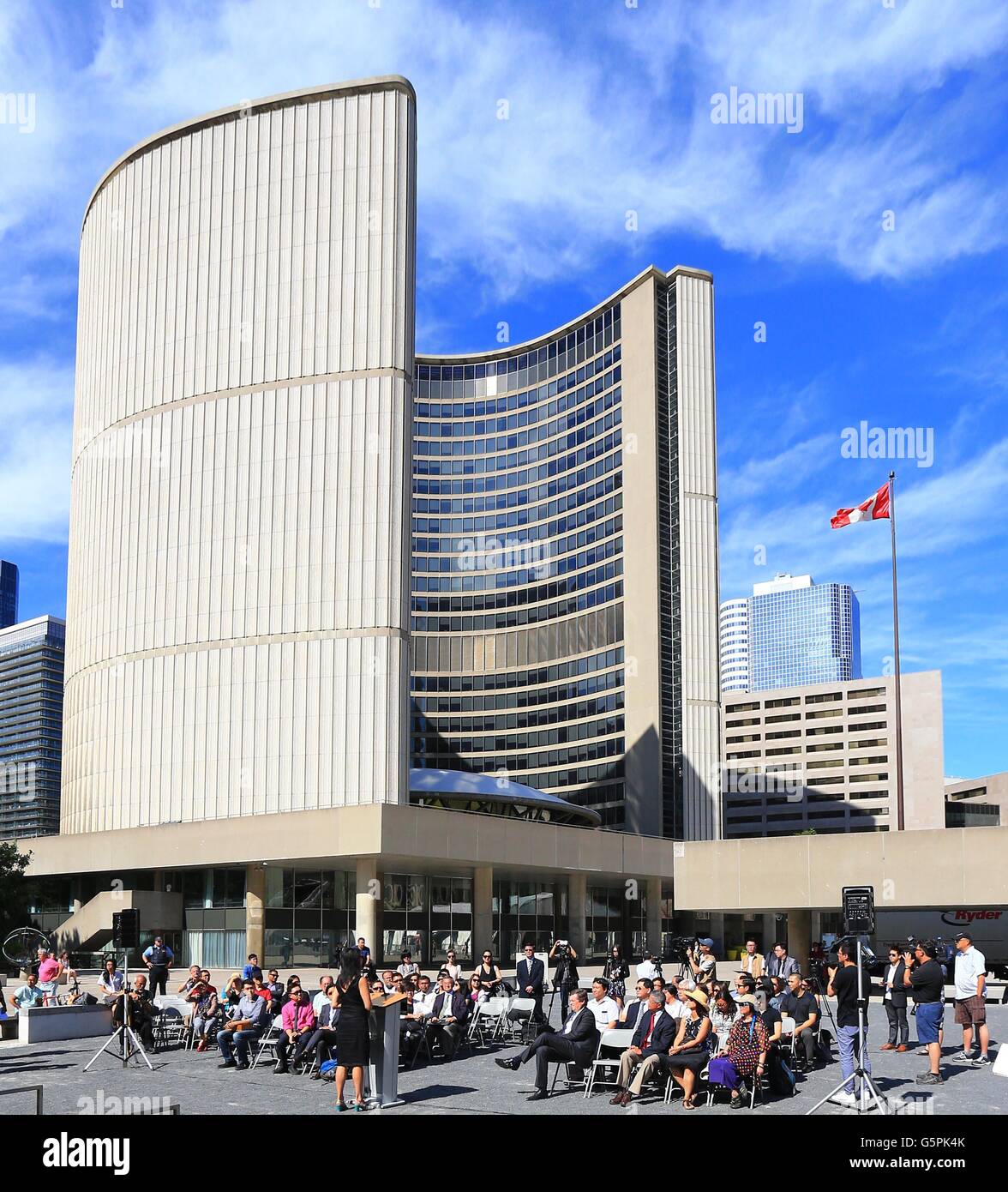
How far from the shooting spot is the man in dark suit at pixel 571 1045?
16625 mm

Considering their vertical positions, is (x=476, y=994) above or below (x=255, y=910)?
above

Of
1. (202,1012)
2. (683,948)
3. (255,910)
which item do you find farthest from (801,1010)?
(255,910)

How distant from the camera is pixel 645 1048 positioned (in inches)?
656

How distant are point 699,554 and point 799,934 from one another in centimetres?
5433

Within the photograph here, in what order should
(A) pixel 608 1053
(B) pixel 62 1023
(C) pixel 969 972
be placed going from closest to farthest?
(A) pixel 608 1053 < (C) pixel 969 972 < (B) pixel 62 1023

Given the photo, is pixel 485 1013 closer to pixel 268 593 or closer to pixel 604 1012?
pixel 604 1012

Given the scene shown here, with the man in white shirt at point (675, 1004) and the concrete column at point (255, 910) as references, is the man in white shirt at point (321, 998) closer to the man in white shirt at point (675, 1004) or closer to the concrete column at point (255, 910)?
the man in white shirt at point (675, 1004)

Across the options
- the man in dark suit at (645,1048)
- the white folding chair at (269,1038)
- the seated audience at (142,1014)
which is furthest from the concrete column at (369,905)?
the man in dark suit at (645,1048)

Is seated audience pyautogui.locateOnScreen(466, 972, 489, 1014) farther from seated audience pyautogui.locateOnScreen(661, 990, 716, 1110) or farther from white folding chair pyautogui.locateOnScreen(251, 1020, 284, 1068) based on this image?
seated audience pyautogui.locateOnScreen(661, 990, 716, 1110)

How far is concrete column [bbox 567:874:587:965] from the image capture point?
59.6 metres

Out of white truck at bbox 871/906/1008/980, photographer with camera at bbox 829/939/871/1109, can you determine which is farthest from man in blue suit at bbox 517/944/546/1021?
white truck at bbox 871/906/1008/980

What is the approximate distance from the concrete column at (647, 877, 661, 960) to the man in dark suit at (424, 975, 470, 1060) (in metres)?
43.9

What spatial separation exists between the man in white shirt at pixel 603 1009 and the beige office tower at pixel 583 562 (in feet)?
243
